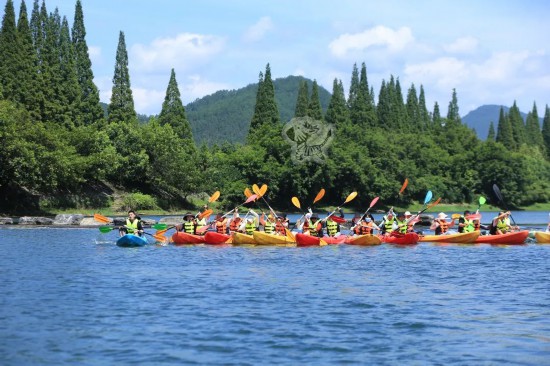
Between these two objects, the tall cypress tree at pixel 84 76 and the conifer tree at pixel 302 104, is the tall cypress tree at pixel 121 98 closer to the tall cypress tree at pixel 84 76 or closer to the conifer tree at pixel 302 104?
the tall cypress tree at pixel 84 76

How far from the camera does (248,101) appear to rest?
7756 inches

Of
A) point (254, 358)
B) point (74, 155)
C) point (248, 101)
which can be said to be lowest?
point (254, 358)

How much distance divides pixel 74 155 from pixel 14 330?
128 ft

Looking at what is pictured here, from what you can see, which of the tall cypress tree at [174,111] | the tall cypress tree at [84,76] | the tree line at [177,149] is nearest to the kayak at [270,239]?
the tree line at [177,149]

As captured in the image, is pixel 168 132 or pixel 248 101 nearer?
pixel 168 132

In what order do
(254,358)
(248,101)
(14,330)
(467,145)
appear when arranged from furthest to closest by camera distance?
(248,101) → (467,145) → (14,330) → (254,358)

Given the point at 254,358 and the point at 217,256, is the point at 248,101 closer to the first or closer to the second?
the point at 217,256

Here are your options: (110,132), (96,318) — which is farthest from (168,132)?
(96,318)

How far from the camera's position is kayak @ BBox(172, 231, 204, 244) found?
29.1 metres

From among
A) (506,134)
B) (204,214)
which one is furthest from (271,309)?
(506,134)

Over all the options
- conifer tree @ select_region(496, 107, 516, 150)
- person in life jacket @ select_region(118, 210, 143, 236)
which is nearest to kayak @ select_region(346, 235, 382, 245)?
person in life jacket @ select_region(118, 210, 143, 236)

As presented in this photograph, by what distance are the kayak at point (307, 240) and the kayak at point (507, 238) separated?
6605 millimetres

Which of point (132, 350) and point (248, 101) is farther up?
point (248, 101)

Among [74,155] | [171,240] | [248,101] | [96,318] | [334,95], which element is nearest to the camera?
[96,318]
